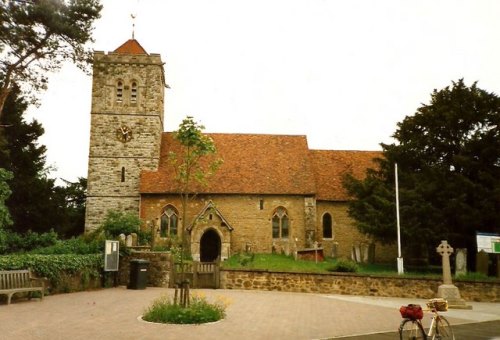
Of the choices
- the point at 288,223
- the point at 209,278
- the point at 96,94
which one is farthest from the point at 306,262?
the point at 96,94

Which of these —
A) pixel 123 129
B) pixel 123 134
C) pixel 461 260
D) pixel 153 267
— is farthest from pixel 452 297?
pixel 123 129

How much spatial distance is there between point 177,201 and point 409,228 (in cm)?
1679

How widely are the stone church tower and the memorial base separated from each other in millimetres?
22797

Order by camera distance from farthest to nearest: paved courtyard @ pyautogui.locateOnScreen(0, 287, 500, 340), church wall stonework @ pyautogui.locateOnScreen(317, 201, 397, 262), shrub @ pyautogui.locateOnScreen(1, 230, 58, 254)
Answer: church wall stonework @ pyautogui.locateOnScreen(317, 201, 397, 262), shrub @ pyautogui.locateOnScreen(1, 230, 58, 254), paved courtyard @ pyautogui.locateOnScreen(0, 287, 500, 340)

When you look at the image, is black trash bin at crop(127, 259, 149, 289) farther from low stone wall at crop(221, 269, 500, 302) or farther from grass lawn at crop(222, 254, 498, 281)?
grass lawn at crop(222, 254, 498, 281)

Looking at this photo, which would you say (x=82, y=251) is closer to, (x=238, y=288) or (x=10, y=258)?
(x=10, y=258)

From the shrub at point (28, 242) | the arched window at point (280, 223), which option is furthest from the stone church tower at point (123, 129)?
the arched window at point (280, 223)

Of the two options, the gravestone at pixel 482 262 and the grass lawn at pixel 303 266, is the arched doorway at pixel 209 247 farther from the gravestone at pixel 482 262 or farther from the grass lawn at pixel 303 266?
the gravestone at pixel 482 262

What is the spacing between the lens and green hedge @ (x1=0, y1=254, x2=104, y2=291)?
625 inches

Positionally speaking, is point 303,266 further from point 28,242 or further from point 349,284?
point 28,242

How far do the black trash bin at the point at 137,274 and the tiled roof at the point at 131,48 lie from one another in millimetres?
21039

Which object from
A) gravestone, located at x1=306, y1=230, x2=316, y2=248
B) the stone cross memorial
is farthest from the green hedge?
gravestone, located at x1=306, y1=230, x2=316, y2=248

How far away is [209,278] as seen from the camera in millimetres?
20625

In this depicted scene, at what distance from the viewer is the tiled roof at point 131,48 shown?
35.6 meters
